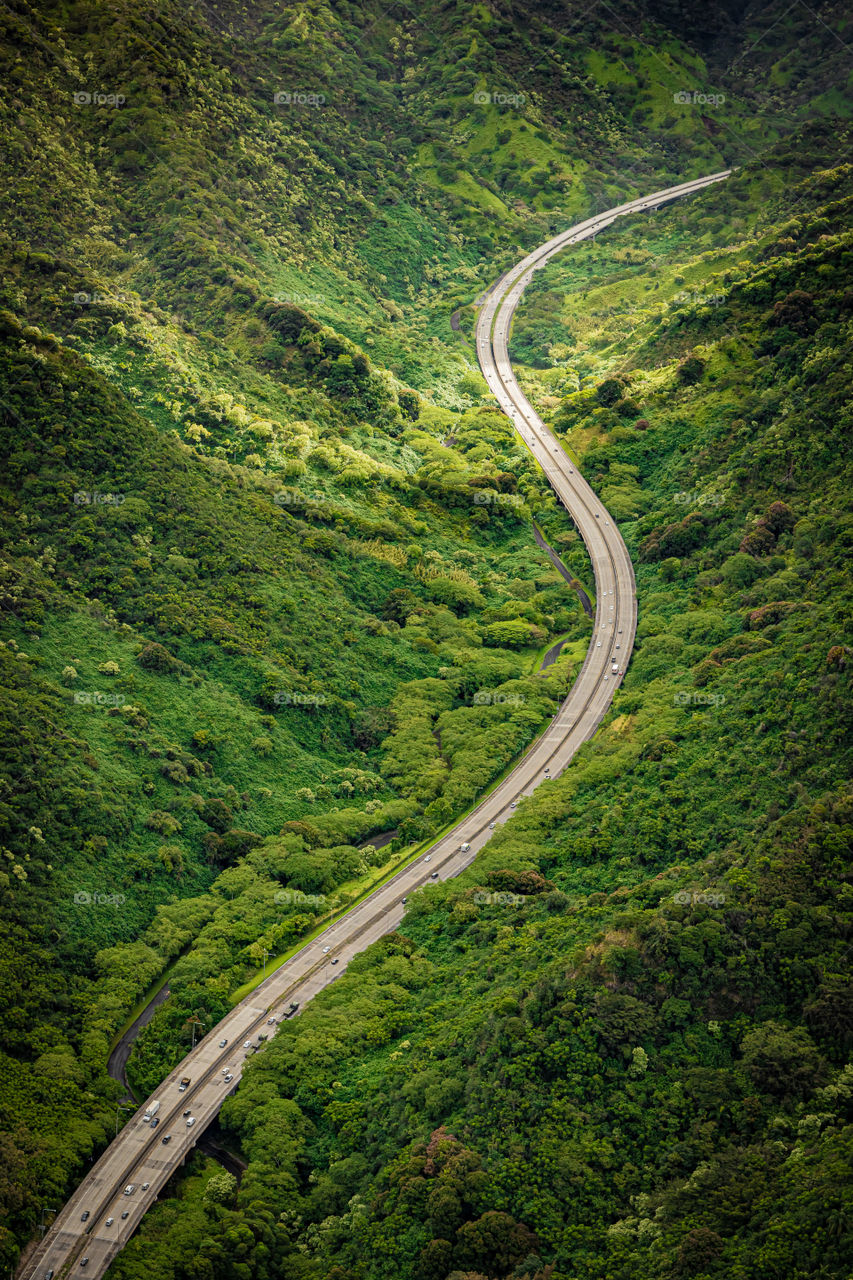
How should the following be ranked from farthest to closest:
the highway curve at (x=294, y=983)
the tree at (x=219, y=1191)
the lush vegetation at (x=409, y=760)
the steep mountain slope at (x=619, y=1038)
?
the tree at (x=219, y=1191) < the highway curve at (x=294, y=983) < the lush vegetation at (x=409, y=760) < the steep mountain slope at (x=619, y=1038)

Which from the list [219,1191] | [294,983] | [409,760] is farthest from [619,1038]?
[409,760]

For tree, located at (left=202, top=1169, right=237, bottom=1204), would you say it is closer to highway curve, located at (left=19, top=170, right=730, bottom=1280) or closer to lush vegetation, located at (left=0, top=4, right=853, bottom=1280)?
lush vegetation, located at (left=0, top=4, right=853, bottom=1280)

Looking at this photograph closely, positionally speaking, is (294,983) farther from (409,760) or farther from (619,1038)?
(409,760)

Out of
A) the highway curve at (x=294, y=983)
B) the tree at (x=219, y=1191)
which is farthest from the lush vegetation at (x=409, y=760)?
the highway curve at (x=294, y=983)

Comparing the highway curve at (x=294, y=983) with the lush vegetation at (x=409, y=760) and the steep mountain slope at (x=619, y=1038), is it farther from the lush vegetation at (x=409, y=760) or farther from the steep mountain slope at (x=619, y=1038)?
the steep mountain slope at (x=619, y=1038)


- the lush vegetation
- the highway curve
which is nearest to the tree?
the lush vegetation
